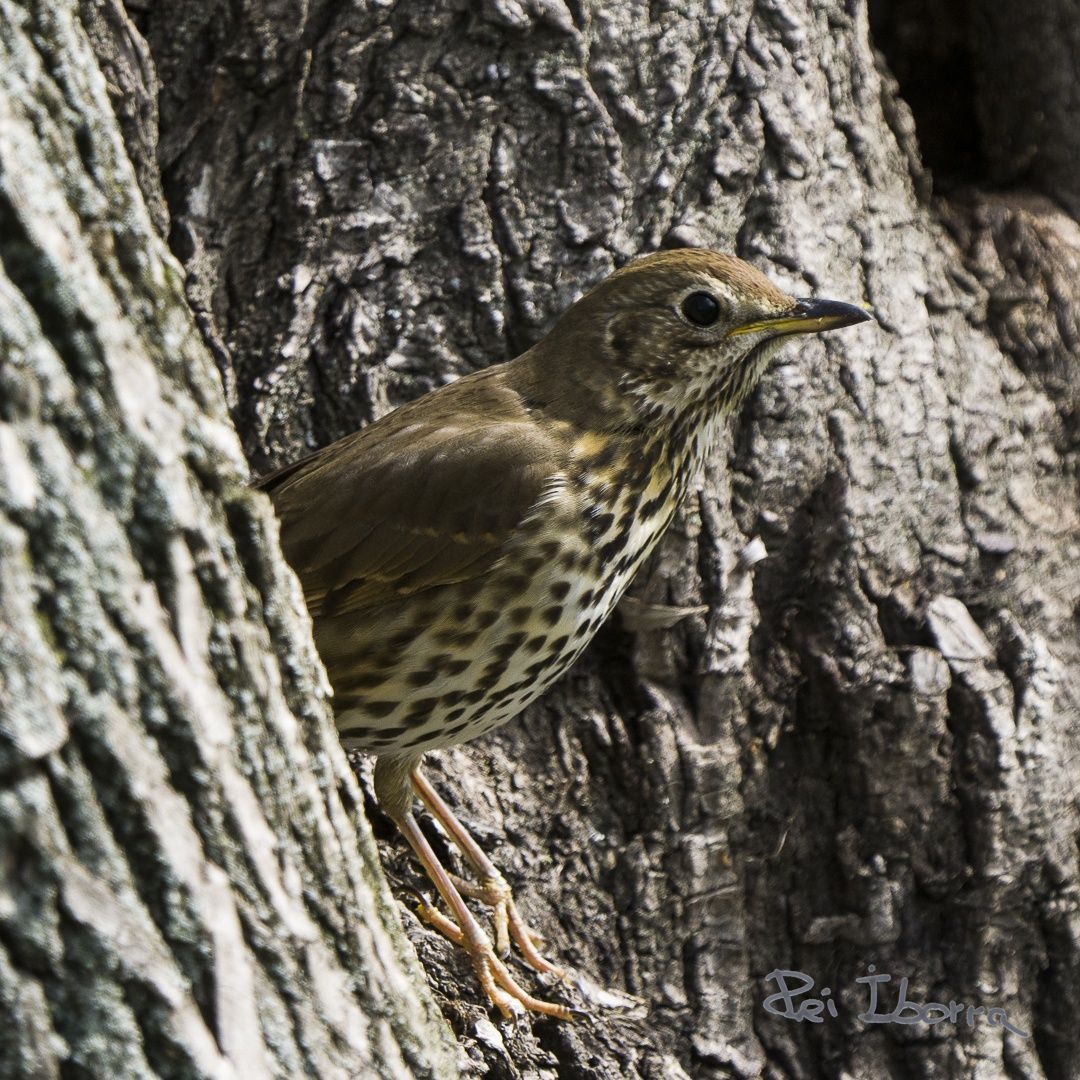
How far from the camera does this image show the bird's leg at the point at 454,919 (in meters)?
3.36

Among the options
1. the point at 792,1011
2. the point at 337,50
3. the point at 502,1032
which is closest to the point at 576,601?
the point at 502,1032

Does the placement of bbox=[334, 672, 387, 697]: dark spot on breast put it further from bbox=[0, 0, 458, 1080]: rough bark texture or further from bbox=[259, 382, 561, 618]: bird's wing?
bbox=[0, 0, 458, 1080]: rough bark texture

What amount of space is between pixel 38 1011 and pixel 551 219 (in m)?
2.63

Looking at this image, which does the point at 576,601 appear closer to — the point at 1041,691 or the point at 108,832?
the point at 1041,691

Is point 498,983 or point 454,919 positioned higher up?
point 454,919

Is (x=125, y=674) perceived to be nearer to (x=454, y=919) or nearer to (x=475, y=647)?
(x=475, y=647)

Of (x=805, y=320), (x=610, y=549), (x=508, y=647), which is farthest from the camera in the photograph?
(x=805, y=320)

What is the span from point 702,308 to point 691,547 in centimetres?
63

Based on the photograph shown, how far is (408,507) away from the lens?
3.38m

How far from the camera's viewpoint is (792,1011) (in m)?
3.76

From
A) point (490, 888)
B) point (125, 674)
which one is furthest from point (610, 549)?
point (125, 674)

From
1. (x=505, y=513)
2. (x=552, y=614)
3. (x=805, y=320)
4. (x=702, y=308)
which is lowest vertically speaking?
(x=552, y=614)

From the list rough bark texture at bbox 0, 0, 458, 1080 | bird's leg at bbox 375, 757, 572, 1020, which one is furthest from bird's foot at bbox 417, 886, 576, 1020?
rough bark texture at bbox 0, 0, 458, 1080

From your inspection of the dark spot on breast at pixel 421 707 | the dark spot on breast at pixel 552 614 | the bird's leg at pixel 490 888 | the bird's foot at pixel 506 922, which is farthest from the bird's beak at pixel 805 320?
the bird's foot at pixel 506 922
